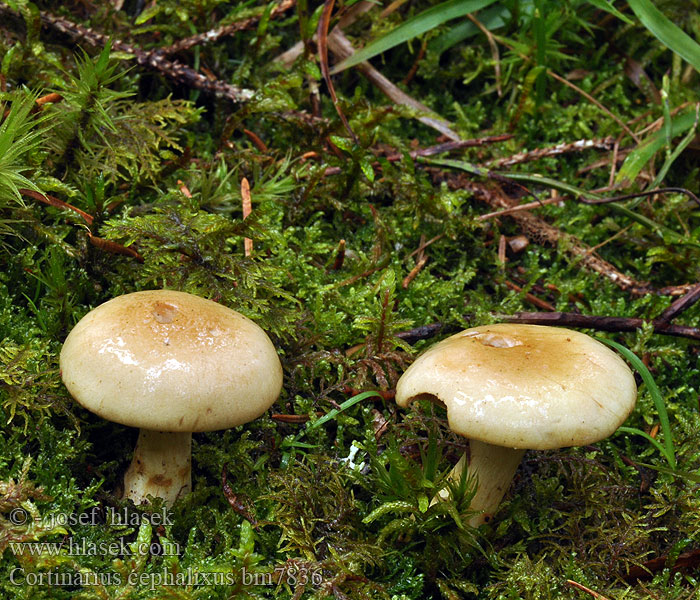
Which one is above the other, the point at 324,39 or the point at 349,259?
the point at 324,39

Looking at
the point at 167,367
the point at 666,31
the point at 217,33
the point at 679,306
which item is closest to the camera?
the point at 167,367

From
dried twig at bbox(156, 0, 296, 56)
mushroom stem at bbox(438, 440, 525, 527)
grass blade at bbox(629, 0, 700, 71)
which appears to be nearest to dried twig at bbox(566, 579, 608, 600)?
mushroom stem at bbox(438, 440, 525, 527)

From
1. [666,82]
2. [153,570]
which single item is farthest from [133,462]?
[666,82]

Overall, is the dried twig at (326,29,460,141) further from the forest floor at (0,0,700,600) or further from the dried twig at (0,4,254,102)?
the dried twig at (0,4,254,102)

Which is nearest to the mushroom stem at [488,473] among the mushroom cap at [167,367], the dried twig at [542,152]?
the mushroom cap at [167,367]

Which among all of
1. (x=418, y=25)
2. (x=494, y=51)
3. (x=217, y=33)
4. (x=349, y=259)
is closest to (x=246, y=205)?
(x=349, y=259)

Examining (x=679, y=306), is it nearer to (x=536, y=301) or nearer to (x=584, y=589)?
(x=536, y=301)

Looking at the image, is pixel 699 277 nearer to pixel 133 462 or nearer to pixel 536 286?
pixel 536 286
